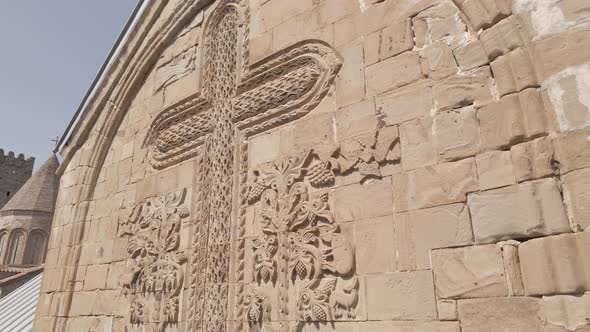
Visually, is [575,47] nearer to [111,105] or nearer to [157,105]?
[157,105]

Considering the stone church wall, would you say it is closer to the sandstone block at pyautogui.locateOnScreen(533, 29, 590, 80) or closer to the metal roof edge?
the sandstone block at pyautogui.locateOnScreen(533, 29, 590, 80)

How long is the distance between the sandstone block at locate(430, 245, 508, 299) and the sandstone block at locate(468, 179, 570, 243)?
0.08 meters

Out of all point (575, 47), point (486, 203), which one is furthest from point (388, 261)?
point (575, 47)

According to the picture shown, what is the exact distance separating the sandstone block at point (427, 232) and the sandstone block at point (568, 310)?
45cm

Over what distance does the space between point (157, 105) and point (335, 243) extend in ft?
10.1

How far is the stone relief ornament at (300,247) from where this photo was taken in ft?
8.51

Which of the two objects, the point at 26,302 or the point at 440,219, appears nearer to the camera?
the point at 440,219

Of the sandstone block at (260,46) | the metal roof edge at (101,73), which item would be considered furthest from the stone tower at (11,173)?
the sandstone block at (260,46)

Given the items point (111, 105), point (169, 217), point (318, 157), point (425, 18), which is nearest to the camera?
point (425, 18)

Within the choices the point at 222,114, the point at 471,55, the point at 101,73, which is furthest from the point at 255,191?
the point at 101,73

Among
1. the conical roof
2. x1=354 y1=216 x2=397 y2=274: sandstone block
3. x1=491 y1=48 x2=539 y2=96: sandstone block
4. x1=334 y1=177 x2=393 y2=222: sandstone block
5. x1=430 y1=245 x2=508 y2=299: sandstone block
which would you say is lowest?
x1=430 y1=245 x2=508 y2=299: sandstone block

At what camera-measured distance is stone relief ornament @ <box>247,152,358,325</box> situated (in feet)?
8.51

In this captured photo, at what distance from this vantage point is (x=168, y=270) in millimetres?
3789

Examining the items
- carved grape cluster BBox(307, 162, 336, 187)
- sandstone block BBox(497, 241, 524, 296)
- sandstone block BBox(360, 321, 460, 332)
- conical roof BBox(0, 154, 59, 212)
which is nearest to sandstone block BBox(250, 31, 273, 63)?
carved grape cluster BBox(307, 162, 336, 187)
